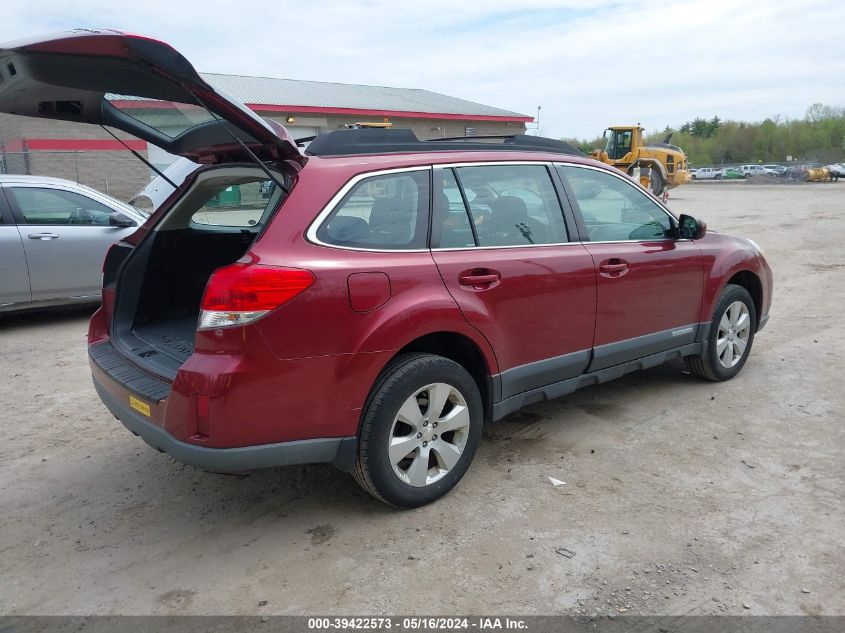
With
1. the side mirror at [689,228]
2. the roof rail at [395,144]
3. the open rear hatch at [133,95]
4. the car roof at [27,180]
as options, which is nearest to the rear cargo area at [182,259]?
the open rear hatch at [133,95]

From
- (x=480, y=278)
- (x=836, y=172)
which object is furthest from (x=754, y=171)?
(x=480, y=278)

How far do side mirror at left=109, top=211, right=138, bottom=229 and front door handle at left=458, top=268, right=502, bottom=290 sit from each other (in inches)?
222

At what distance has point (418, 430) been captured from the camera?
344 cm

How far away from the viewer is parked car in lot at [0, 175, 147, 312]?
726 centimetres

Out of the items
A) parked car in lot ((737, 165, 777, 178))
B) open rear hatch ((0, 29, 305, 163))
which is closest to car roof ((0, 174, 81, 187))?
open rear hatch ((0, 29, 305, 163))

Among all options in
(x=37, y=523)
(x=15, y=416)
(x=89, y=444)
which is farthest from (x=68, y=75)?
(x=15, y=416)

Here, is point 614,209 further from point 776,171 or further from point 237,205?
point 776,171

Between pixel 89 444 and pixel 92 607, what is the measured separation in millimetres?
1866

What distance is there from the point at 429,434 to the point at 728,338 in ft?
9.66

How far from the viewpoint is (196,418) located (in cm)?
296

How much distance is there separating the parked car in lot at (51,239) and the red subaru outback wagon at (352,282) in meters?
3.62

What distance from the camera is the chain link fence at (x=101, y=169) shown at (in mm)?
22797

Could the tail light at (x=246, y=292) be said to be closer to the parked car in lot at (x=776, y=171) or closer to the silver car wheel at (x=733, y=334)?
the silver car wheel at (x=733, y=334)

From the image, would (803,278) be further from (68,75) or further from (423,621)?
(68,75)
